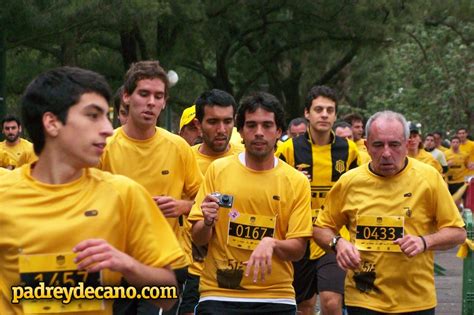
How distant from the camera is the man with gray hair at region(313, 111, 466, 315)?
6.94 meters

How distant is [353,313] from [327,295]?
7.05 feet

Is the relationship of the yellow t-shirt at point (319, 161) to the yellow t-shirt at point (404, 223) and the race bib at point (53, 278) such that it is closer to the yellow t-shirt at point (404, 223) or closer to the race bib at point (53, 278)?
the yellow t-shirt at point (404, 223)

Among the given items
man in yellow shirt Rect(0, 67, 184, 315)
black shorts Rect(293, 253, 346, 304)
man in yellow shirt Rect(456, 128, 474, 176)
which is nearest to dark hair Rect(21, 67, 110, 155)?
man in yellow shirt Rect(0, 67, 184, 315)

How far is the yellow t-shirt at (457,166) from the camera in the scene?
2778 cm

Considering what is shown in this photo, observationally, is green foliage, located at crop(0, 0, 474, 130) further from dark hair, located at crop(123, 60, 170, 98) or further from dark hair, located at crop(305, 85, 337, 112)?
dark hair, located at crop(123, 60, 170, 98)

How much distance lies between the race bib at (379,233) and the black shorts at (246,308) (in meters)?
0.58

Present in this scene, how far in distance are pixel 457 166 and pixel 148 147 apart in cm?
2138

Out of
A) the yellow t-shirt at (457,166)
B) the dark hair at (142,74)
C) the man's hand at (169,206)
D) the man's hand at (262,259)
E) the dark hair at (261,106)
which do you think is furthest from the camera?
the yellow t-shirt at (457,166)

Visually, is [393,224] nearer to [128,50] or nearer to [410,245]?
[410,245]

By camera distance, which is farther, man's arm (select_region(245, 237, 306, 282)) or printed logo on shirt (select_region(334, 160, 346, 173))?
printed logo on shirt (select_region(334, 160, 346, 173))

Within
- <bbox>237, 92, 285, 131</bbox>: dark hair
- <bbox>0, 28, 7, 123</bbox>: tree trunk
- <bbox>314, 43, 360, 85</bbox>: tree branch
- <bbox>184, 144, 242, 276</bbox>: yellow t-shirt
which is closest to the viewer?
<bbox>237, 92, 285, 131</bbox>: dark hair

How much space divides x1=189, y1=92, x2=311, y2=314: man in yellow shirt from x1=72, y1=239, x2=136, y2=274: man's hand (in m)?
2.50

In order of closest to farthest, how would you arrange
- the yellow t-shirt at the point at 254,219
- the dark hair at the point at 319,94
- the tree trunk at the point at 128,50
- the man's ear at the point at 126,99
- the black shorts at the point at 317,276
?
the yellow t-shirt at the point at 254,219
the man's ear at the point at 126,99
the black shorts at the point at 317,276
the dark hair at the point at 319,94
the tree trunk at the point at 128,50

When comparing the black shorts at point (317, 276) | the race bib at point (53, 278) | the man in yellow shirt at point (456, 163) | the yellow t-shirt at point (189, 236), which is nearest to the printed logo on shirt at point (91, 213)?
the race bib at point (53, 278)
